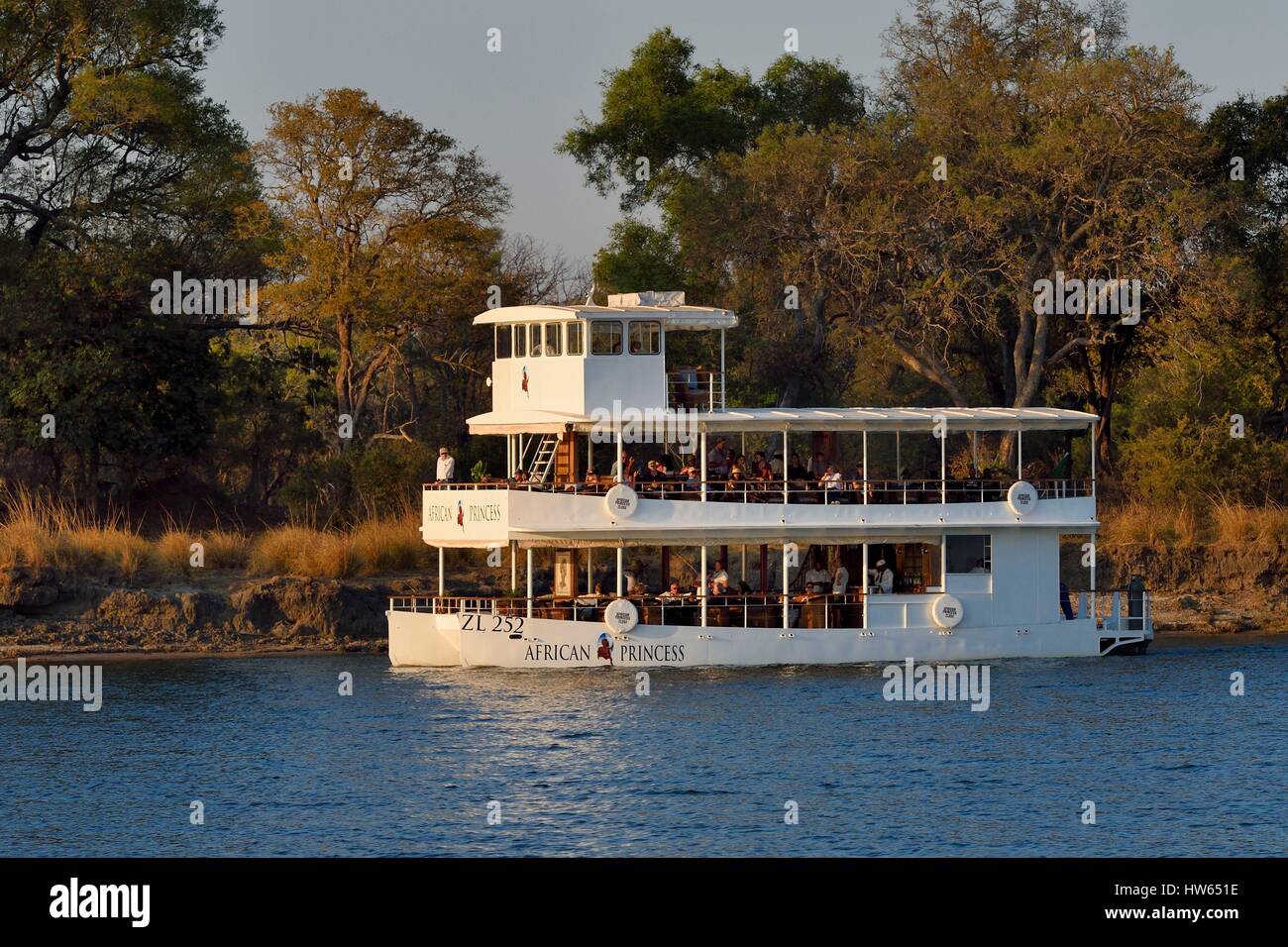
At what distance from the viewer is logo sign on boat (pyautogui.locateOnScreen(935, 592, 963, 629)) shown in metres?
43.0

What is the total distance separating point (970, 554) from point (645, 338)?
781cm

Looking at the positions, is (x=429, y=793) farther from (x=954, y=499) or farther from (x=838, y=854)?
(x=954, y=499)

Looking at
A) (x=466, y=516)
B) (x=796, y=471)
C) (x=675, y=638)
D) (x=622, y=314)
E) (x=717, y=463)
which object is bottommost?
(x=675, y=638)

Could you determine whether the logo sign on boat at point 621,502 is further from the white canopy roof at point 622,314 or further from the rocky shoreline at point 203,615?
the rocky shoreline at point 203,615

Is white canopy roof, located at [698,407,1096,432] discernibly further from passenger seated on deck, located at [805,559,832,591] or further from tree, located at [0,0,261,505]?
tree, located at [0,0,261,505]

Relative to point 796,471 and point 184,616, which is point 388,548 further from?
point 796,471

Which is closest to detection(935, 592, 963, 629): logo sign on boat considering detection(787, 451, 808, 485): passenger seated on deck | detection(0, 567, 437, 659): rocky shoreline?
detection(787, 451, 808, 485): passenger seated on deck

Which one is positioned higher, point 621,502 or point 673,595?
point 621,502

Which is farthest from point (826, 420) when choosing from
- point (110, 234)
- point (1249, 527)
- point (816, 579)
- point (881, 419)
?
point (110, 234)

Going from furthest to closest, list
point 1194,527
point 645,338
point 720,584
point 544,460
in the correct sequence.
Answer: point 1194,527 → point 544,460 → point 720,584 → point 645,338

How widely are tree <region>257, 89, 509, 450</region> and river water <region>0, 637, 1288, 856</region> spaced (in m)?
18.1

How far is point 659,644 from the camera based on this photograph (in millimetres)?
42656

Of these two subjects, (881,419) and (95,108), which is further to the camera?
(95,108)
